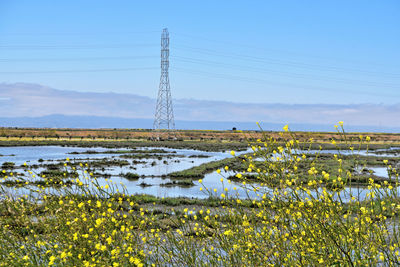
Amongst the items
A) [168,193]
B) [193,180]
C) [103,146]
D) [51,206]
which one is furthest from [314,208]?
[103,146]

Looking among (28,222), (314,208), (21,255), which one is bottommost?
(21,255)

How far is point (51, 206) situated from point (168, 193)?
17821 millimetres

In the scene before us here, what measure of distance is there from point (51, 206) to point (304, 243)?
518 cm

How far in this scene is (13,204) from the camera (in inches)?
321

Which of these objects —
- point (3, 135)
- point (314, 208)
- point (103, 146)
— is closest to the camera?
point (314, 208)

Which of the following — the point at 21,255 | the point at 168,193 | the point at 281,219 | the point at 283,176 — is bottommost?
the point at 168,193

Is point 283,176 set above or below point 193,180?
above

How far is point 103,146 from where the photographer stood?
69250 millimetres

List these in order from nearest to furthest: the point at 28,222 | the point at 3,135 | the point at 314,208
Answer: the point at 314,208
the point at 28,222
the point at 3,135

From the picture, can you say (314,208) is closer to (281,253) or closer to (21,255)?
(281,253)

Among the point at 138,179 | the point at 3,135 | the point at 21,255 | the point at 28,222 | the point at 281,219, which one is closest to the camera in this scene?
the point at 281,219

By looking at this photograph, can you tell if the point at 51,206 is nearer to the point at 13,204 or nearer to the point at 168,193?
the point at 13,204

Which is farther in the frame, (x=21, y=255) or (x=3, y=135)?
(x=3, y=135)

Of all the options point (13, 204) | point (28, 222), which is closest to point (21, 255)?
point (28, 222)
